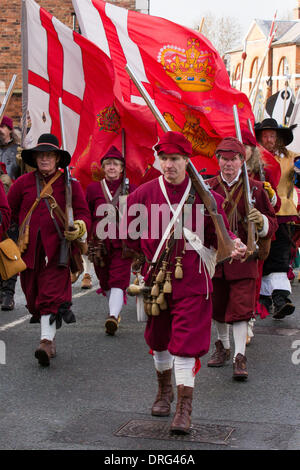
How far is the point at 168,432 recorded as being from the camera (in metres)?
5.04

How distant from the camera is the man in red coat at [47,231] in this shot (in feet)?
22.4

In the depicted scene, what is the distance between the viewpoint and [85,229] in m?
6.83

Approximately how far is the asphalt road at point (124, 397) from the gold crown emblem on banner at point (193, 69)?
239cm

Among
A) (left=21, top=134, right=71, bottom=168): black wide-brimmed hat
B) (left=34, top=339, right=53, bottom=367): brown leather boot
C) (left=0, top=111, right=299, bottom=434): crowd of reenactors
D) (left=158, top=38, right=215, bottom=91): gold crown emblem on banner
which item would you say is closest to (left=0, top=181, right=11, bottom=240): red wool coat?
(left=0, top=111, right=299, bottom=434): crowd of reenactors

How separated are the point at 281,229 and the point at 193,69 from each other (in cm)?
204

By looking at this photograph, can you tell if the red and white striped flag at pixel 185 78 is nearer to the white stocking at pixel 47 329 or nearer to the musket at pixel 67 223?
the musket at pixel 67 223

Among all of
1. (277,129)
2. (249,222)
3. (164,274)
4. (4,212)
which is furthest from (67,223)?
(277,129)

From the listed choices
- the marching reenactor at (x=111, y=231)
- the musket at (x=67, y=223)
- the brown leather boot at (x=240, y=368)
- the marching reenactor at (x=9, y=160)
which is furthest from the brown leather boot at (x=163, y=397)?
the marching reenactor at (x=9, y=160)

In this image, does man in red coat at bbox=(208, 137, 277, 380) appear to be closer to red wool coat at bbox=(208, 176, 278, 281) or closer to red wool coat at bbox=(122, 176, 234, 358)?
red wool coat at bbox=(208, 176, 278, 281)

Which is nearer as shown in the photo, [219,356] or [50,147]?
[50,147]

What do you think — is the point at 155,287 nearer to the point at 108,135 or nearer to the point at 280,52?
the point at 108,135

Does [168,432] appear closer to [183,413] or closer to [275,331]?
[183,413]

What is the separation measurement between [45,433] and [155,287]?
42.8 inches

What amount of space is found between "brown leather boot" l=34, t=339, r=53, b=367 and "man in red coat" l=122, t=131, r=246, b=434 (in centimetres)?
142
